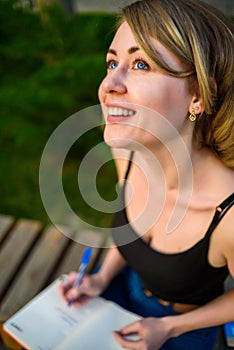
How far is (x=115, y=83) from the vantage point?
105 centimetres

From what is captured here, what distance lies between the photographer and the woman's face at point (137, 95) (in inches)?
40.8

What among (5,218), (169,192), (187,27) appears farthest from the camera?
(5,218)

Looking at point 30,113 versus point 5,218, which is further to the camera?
point 30,113

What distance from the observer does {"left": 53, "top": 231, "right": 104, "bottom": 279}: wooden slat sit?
5.58 ft

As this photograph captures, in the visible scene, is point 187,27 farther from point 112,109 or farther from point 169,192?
point 169,192

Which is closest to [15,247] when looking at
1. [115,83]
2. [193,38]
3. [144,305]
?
[144,305]

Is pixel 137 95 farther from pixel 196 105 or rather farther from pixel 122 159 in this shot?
pixel 122 159

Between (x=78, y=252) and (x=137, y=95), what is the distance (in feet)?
2.81

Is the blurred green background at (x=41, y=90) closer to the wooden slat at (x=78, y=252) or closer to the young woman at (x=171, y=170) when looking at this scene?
the wooden slat at (x=78, y=252)

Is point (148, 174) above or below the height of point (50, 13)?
above

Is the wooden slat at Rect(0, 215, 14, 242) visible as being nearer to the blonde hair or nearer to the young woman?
the young woman

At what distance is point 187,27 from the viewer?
3.29 ft

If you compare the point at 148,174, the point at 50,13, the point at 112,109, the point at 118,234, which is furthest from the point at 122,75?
the point at 50,13

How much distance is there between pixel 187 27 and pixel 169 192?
46cm
